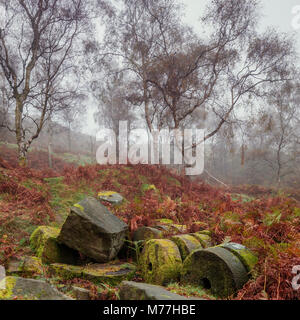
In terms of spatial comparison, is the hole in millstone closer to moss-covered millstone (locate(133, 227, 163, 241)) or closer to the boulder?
moss-covered millstone (locate(133, 227, 163, 241))

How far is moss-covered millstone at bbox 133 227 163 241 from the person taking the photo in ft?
17.2

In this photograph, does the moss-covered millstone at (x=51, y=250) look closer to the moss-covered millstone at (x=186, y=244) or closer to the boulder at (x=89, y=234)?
the boulder at (x=89, y=234)

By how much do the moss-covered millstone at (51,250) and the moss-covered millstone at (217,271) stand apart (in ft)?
8.76

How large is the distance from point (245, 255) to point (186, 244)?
3.98 ft

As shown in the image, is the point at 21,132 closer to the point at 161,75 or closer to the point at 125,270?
the point at 161,75

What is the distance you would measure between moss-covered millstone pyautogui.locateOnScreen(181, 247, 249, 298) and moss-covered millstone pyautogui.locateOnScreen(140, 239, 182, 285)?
0.35m

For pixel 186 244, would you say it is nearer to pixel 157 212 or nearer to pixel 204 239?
pixel 204 239

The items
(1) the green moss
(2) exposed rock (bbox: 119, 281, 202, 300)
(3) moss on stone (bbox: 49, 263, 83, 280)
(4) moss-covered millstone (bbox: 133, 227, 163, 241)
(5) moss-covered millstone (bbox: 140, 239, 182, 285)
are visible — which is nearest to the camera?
(1) the green moss

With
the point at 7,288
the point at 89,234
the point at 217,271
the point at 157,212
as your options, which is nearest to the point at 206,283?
the point at 217,271

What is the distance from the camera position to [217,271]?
3.43 m

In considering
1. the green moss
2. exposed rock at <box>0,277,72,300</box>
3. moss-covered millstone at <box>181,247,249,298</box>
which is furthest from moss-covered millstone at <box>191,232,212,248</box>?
→ the green moss

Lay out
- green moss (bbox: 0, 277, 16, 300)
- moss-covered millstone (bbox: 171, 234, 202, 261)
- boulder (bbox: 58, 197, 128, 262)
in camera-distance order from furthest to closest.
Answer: boulder (bbox: 58, 197, 128, 262) < moss-covered millstone (bbox: 171, 234, 202, 261) < green moss (bbox: 0, 277, 16, 300)

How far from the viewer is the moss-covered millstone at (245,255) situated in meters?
3.56

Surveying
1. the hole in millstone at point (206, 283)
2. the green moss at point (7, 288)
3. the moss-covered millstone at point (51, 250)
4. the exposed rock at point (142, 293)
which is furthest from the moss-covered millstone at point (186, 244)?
the green moss at point (7, 288)
